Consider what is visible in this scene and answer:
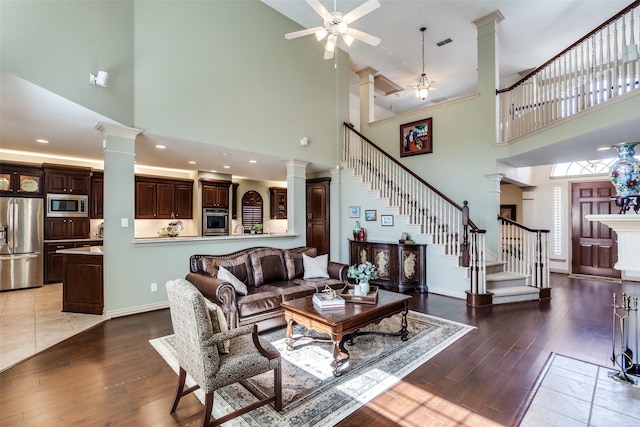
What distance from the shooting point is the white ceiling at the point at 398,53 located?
399 centimetres

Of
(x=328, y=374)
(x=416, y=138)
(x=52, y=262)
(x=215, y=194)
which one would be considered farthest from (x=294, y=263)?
(x=52, y=262)

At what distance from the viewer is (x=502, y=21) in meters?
5.88

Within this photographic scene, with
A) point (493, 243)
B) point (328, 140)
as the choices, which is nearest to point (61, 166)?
point (328, 140)

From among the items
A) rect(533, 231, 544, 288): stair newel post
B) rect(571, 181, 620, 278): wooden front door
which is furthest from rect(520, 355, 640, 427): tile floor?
rect(571, 181, 620, 278): wooden front door

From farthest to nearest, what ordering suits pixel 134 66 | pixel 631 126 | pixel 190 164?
pixel 190 164
pixel 134 66
pixel 631 126

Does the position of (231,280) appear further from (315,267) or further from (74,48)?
(74,48)

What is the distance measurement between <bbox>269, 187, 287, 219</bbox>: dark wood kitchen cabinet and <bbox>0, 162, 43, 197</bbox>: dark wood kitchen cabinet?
19.2 ft

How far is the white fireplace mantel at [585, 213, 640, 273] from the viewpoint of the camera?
2.36m

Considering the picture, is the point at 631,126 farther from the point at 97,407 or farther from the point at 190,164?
the point at 190,164

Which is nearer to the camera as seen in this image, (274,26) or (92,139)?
(92,139)

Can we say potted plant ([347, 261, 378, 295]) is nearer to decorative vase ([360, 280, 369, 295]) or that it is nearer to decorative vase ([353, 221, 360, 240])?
decorative vase ([360, 280, 369, 295])

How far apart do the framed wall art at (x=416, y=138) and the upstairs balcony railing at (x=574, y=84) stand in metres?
1.47

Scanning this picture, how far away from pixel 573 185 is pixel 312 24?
756 cm

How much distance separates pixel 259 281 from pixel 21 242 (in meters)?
5.15
